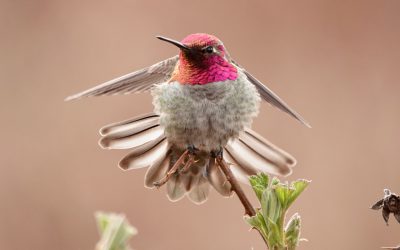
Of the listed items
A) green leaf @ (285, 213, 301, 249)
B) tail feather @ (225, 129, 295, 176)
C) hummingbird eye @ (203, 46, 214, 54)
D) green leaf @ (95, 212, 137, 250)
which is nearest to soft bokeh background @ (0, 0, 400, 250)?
tail feather @ (225, 129, 295, 176)

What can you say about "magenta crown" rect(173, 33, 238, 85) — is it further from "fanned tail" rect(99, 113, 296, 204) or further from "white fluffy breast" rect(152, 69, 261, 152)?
"fanned tail" rect(99, 113, 296, 204)

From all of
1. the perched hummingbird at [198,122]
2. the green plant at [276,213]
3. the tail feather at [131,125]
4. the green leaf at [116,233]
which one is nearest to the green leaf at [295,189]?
the green plant at [276,213]

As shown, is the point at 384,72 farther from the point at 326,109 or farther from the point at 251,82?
the point at 251,82

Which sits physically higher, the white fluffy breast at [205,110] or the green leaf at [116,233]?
the white fluffy breast at [205,110]

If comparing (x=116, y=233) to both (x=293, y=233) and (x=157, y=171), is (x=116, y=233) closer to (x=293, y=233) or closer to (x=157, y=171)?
(x=293, y=233)

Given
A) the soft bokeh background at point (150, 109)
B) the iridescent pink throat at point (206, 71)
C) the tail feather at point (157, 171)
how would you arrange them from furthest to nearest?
1. the soft bokeh background at point (150, 109)
2. the iridescent pink throat at point (206, 71)
3. the tail feather at point (157, 171)

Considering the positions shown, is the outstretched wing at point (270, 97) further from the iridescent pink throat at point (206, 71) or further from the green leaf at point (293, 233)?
the green leaf at point (293, 233)

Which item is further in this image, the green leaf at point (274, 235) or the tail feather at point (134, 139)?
the tail feather at point (134, 139)
